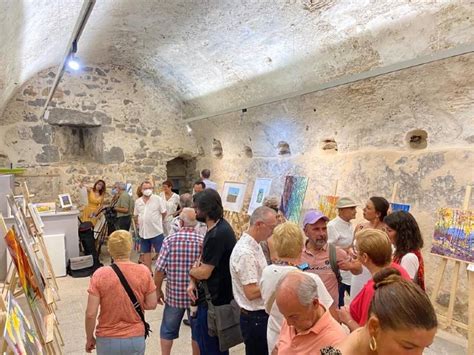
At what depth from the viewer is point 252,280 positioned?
2.16 meters

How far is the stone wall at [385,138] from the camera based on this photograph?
3656 mm

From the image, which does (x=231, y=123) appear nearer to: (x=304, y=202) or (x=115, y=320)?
(x=304, y=202)

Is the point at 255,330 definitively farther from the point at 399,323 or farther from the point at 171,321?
the point at 399,323

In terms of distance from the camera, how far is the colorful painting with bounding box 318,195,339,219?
4.85 m

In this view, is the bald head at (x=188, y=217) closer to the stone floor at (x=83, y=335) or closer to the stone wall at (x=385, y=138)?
the stone floor at (x=83, y=335)

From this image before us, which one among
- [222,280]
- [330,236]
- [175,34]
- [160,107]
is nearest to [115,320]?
[222,280]

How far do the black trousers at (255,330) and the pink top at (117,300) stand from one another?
0.65m

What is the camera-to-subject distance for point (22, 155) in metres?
7.05

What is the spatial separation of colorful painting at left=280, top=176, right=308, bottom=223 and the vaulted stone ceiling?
1.33 m

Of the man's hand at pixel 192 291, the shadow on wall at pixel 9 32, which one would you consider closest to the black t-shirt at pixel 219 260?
the man's hand at pixel 192 291

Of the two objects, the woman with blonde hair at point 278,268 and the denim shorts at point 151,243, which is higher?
the woman with blonde hair at point 278,268

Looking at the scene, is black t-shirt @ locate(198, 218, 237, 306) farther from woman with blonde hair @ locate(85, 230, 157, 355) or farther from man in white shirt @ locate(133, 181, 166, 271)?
man in white shirt @ locate(133, 181, 166, 271)

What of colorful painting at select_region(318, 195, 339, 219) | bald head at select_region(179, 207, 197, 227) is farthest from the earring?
colorful painting at select_region(318, 195, 339, 219)

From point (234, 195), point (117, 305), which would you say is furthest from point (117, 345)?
point (234, 195)
